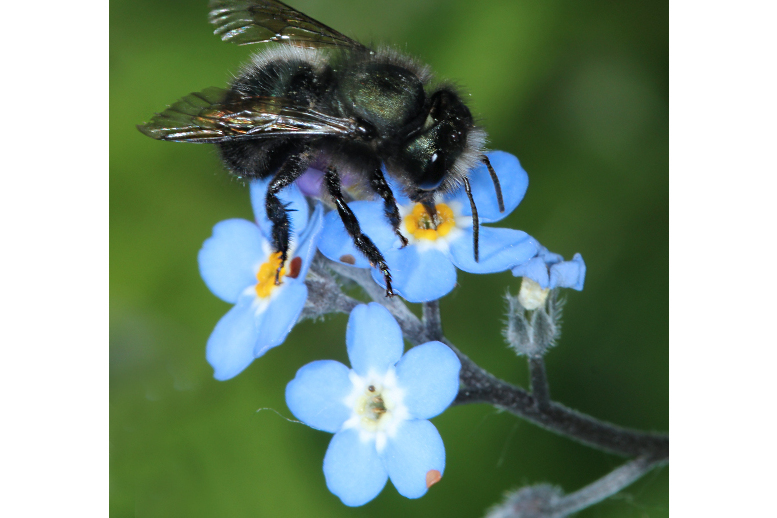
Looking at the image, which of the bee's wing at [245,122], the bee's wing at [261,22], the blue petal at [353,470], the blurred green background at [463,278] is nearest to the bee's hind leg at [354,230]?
the bee's wing at [245,122]

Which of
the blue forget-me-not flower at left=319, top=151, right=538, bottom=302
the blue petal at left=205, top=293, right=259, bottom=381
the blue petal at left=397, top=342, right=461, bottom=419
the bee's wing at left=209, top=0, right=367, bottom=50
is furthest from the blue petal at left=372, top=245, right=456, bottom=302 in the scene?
the bee's wing at left=209, top=0, right=367, bottom=50

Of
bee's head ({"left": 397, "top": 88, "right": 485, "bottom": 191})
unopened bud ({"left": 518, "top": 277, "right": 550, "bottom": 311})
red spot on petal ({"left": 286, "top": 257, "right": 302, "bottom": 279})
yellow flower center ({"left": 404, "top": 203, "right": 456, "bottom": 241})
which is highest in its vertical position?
bee's head ({"left": 397, "top": 88, "right": 485, "bottom": 191})

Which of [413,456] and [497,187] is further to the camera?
[497,187]

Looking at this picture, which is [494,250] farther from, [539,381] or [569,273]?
[539,381]

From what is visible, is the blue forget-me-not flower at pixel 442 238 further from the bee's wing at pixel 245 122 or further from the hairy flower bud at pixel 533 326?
the bee's wing at pixel 245 122

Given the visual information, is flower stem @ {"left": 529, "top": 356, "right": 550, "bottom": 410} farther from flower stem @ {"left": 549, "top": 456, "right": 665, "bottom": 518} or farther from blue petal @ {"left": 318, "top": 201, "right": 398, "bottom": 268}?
blue petal @ {"left": 318, "top": 201, "right": 398, "bottom": 268}

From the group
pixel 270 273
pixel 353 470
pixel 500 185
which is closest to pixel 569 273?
pixel 500 185
